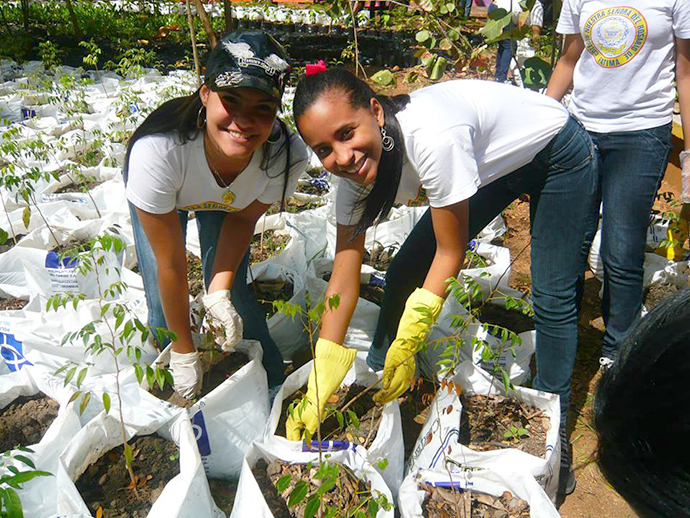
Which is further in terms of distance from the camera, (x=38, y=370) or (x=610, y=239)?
(x=610, y=239)

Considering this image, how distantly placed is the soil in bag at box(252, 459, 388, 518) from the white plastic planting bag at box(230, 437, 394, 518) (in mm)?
19

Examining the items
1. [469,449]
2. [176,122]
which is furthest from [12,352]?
[469,449]

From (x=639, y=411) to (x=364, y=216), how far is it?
81 cm

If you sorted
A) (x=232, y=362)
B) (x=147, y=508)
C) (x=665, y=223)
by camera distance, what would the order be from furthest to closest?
(x=665, y=223) < (x=232, y=362) < (x=147, y=508)

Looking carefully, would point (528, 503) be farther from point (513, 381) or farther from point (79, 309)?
point (79, 309)

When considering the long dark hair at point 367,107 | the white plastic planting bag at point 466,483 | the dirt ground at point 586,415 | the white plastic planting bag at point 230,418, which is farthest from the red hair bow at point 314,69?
the dirt ground at point 586,415

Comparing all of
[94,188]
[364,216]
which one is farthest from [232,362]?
[94,188]

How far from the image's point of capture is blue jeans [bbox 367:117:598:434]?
64.4 inches

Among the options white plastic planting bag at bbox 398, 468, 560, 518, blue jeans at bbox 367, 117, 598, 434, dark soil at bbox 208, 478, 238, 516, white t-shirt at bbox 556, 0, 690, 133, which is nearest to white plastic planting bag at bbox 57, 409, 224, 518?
dark soil at bbox 208, 478, 238, 516

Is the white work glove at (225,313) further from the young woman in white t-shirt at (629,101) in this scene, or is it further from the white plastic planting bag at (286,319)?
the young woman in white t-shirt at (629,101)

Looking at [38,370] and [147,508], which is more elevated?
[38,370]

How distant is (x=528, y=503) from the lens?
148cm

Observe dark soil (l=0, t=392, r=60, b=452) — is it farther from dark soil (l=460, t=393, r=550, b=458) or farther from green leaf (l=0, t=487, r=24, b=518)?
dark soil (l=460, t=393, r=550, b=458)

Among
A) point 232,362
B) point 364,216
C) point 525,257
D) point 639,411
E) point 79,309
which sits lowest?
point 525,257
